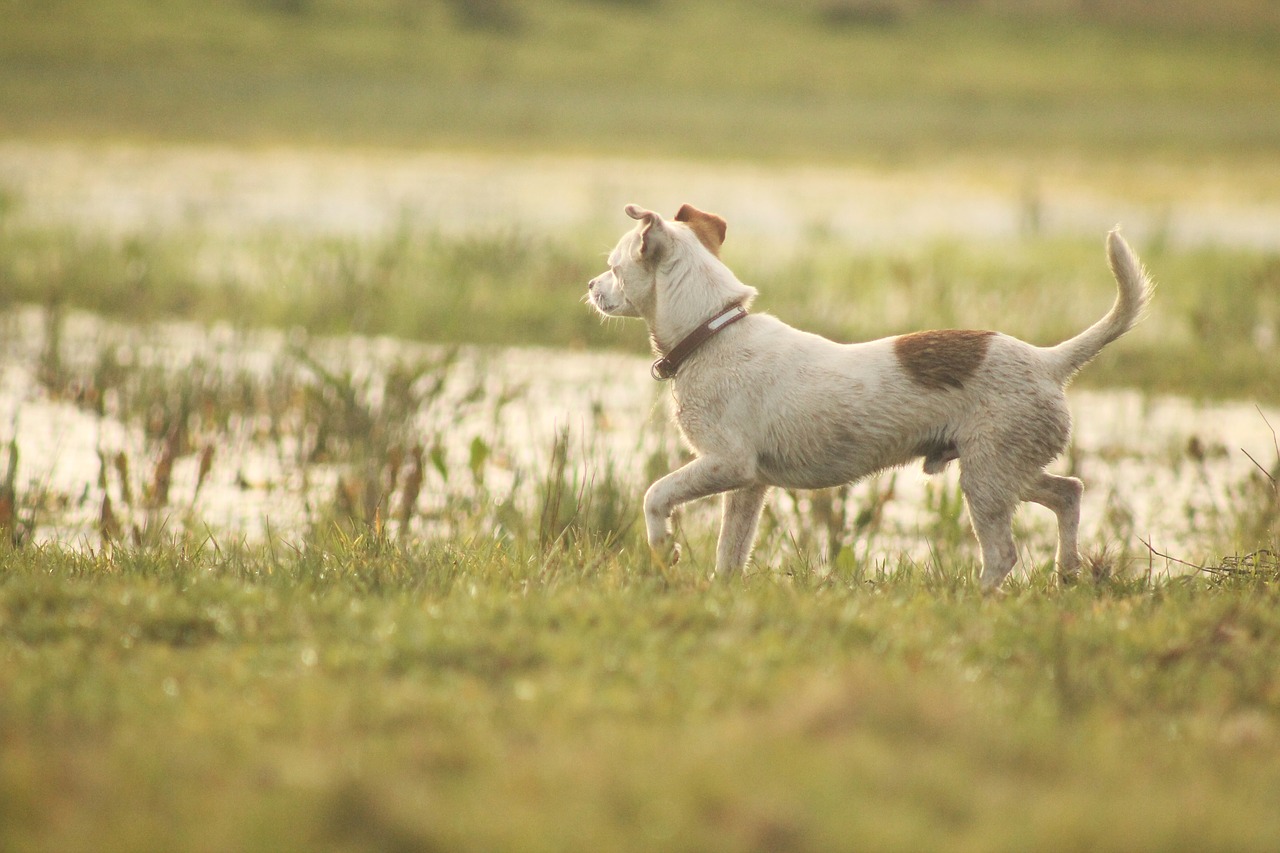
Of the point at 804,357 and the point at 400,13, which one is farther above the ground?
the point at 400,13

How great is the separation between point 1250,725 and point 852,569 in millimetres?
1916

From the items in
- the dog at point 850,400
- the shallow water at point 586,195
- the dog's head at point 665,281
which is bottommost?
the dog at point 850,400

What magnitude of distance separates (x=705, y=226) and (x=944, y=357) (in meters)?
1.20

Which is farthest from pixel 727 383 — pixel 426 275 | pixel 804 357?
pixel 426 275

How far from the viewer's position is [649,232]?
540 cm

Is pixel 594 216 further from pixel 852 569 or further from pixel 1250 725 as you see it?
pixel 1250 725

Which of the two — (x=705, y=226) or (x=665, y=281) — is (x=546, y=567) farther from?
(x=705, y=226)

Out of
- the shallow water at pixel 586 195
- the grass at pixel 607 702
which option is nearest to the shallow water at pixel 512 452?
the grass at pixel 607 702

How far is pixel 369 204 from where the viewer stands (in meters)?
22.2

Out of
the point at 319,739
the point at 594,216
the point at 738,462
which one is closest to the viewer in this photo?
the point at 319,739

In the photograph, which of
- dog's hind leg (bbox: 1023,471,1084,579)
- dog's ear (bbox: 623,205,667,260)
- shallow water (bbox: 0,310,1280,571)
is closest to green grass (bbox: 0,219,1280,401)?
shallow water (bbox: 0,310,1280,571)

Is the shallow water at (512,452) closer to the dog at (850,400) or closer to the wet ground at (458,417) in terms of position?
the wet ground at (458,417)

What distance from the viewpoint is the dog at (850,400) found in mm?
5133

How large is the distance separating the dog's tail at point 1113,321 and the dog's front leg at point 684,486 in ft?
4.27
